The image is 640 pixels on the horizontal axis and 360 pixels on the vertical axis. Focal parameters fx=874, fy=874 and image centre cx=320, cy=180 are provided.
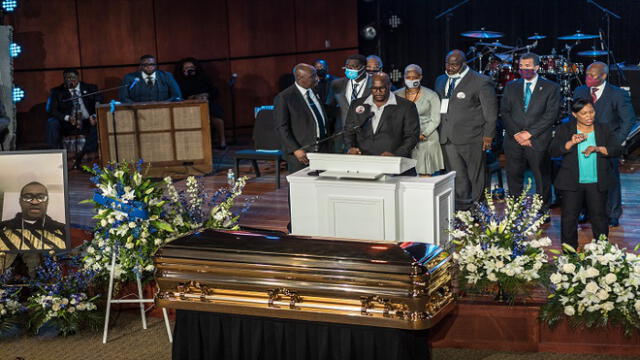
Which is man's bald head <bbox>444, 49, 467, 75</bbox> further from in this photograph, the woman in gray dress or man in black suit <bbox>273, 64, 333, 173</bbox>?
man in black suit <bbox>273, 64, 333, 173</bbox>

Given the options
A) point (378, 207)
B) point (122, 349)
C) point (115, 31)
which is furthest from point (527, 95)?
point (115, 31)

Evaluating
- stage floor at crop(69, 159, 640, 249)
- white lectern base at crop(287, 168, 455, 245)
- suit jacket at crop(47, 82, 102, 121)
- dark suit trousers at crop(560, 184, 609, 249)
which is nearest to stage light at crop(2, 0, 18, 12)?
suit jacket at crop(47, 82, 102, 121)

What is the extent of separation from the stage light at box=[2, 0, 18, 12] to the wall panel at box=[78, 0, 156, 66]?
3.02ft

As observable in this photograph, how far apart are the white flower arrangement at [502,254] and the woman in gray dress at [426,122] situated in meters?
2.22

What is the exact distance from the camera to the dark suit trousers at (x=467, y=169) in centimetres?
757

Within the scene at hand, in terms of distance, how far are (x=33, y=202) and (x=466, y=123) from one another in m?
3.64

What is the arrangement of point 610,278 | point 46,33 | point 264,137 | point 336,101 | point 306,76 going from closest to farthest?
1. point 610,278
2. point 306,76
3. point 336,101
4. point 264,137
5. point 46,33

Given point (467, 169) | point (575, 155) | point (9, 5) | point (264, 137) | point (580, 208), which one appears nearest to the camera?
point (575, 155)

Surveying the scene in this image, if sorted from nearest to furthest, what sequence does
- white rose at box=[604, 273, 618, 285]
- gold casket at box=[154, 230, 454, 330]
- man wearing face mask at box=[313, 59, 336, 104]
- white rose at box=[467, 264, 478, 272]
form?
gold casket at box=[154, 230, 454, 330], white rose at box=[604, 273, 618, 285], white rose at box=[467, 264, 478, 272], man wearing face mask at box=[313, 59, 336, 104]

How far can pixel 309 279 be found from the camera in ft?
14.0

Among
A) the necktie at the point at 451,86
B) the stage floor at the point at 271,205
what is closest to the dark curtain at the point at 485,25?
the stage floor at the point at 271,205

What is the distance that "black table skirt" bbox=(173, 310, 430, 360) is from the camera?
14.2 ft

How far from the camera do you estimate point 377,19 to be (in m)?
14.7

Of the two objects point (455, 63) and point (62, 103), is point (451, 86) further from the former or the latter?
point (62, 103)
